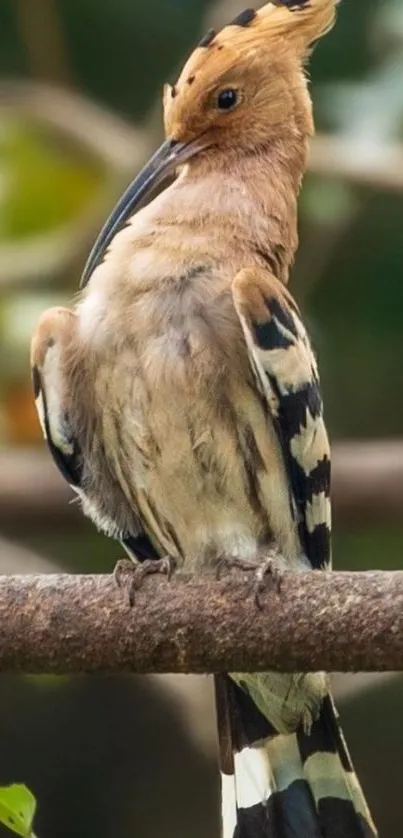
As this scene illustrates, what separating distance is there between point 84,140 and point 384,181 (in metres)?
0.63

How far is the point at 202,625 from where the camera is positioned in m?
2.18

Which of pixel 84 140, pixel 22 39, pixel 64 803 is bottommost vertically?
pixel 64 803

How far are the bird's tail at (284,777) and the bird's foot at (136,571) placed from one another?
0.28 m

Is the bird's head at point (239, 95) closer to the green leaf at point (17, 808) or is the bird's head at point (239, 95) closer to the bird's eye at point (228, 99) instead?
the bird's eye at point (228, 99)

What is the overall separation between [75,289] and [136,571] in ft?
3.51

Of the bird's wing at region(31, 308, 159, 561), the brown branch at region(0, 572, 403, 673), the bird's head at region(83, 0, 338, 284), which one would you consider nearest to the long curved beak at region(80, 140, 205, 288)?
the bird's head at region(83, 0, 338, 284)

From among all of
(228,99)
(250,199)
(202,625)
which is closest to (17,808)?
(202,625)

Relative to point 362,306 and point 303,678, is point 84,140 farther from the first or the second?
point 303,678

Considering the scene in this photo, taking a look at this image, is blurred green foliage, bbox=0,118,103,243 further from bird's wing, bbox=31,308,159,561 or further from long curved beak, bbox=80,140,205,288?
bird's wing, bbox=31,308,159,561

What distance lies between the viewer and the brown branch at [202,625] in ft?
6.79

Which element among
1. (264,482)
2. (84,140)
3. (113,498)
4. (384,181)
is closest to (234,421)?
(264,482)

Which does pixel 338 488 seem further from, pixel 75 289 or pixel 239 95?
pixel 239 95

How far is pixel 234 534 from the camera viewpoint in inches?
98.1

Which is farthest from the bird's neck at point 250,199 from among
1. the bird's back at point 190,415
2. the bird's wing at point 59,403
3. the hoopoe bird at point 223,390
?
the bird's wing at point 59,403
